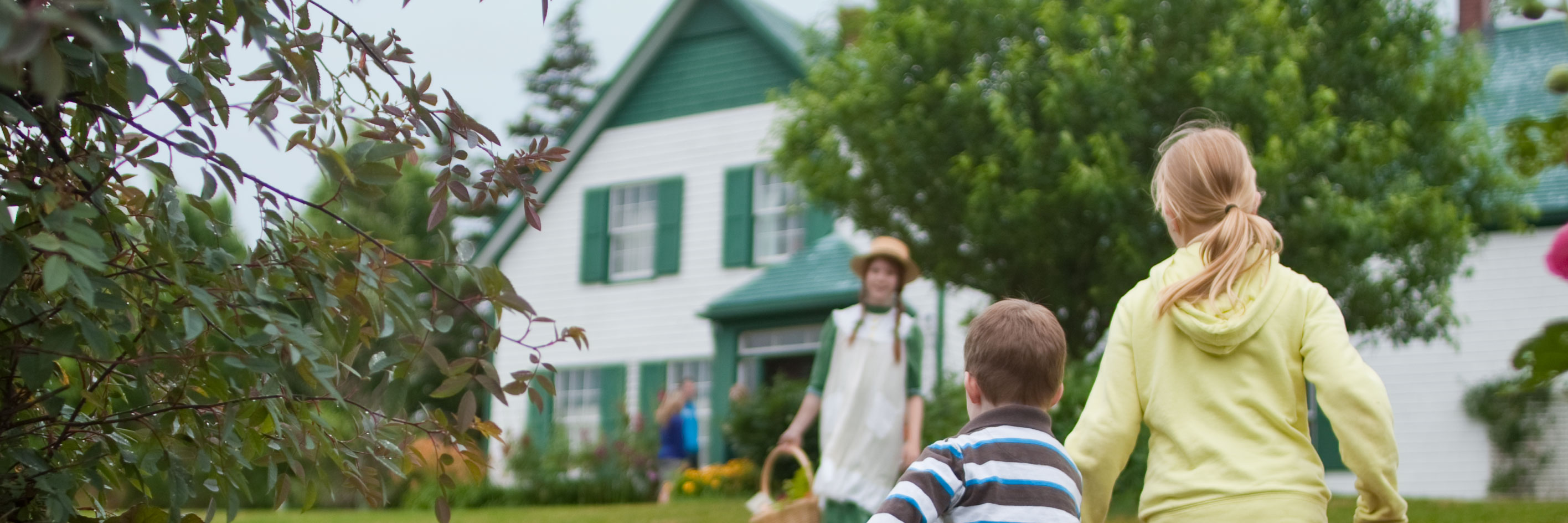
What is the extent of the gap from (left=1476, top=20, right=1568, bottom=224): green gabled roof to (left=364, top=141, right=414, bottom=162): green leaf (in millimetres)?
15686

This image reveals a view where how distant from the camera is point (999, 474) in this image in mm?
2533

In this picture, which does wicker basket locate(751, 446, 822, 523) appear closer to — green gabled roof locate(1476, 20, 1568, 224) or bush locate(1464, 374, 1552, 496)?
bush locate(1464, 374, 1552, 496)

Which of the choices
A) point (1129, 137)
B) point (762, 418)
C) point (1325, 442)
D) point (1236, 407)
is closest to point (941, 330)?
point (762, 418)

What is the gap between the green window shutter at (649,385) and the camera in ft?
61.6

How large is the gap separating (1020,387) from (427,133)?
1.24 metres

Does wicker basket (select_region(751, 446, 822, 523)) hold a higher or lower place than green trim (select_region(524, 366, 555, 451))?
higher

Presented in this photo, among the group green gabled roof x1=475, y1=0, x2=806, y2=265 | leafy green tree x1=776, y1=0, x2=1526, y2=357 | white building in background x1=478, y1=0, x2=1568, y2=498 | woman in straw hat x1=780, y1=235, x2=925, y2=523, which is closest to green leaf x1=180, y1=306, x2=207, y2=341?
woman in straw hat x1=780, y1=235, x2=925, y2=523

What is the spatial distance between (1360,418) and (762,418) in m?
13.5

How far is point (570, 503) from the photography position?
16516 mm

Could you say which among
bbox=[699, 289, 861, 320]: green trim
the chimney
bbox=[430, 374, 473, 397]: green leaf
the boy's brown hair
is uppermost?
the chimney

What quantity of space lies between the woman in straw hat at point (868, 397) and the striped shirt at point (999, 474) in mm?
3272

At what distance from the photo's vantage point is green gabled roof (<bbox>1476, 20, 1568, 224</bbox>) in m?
15.9

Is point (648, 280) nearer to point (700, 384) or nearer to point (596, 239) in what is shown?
point (596, 239)

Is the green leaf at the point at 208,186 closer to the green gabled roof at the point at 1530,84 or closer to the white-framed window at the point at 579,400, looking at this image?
the green gabled roof at the point at 1530,84
